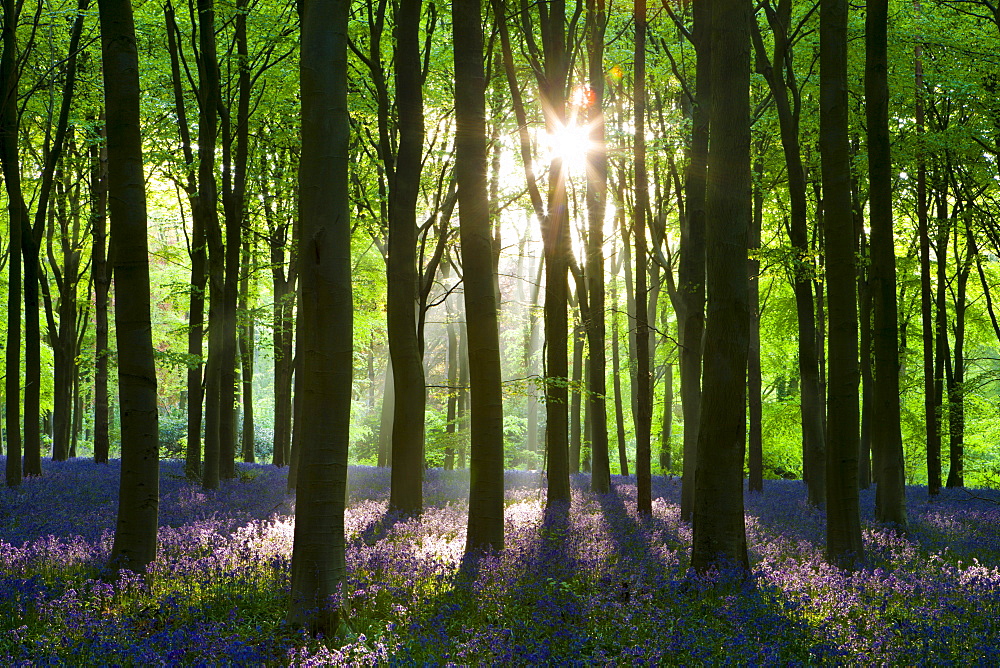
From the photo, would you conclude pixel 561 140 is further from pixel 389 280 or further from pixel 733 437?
pixel 733 437

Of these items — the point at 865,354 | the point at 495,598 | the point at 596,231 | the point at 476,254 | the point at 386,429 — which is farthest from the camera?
the point at 386,429

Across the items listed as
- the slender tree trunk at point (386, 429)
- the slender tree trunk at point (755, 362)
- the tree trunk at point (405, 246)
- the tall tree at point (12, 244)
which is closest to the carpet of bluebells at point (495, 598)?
the tree trunk at point (405, 246)

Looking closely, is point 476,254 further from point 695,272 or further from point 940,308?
point 940,308

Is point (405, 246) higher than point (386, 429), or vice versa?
point (405, 246)

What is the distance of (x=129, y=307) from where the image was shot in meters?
6.76

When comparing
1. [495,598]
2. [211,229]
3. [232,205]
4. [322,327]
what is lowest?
[495,598]

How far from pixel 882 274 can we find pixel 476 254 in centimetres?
611

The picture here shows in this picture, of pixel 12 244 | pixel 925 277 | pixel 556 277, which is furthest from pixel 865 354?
pixel 12 244

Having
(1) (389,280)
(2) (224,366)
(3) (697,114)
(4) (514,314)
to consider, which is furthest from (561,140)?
(4) (514,314)

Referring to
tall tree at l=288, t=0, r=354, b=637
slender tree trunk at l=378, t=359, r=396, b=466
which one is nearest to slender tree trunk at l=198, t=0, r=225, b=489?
tall tree at l=288, t=0, r=354, b=637

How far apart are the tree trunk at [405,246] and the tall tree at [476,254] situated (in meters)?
2.33

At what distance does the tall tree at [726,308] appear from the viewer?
7.19 metres

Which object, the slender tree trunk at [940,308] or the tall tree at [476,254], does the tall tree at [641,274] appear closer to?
the tall tree at [476,254]

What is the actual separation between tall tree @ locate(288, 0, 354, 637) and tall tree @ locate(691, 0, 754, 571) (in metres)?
3.60
